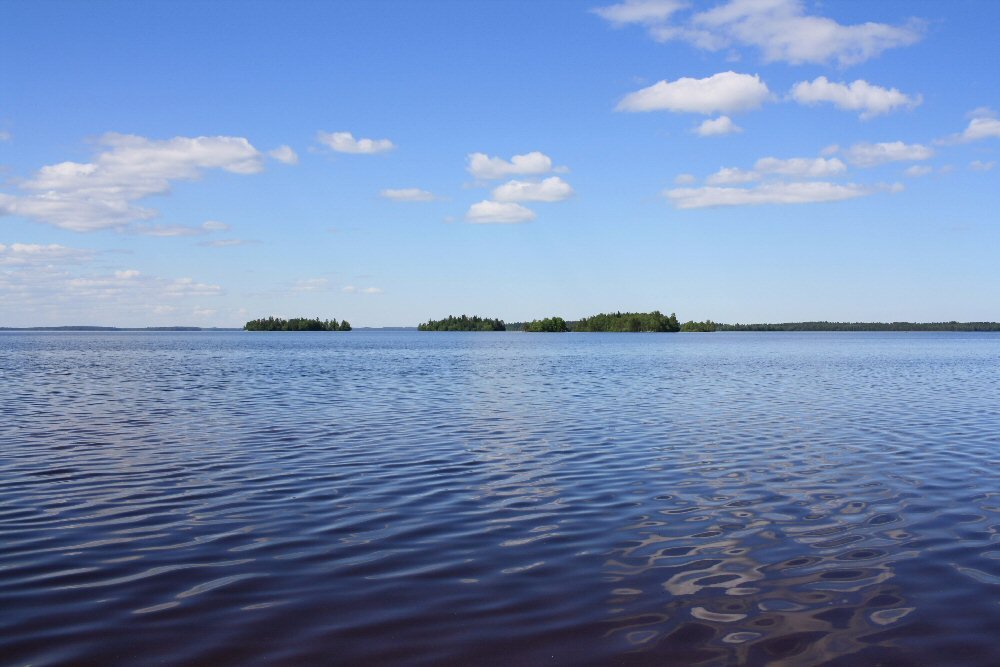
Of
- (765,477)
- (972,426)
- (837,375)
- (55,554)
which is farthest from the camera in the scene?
(837,375)

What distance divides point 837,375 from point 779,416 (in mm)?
30237

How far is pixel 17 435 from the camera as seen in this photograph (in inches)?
939

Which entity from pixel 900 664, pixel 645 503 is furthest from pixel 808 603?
pixel 645 503

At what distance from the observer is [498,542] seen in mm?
12289

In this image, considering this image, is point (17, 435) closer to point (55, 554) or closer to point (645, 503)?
point (55, 554)

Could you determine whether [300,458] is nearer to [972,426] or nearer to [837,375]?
[972,426]

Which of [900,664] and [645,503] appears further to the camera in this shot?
[645,503]

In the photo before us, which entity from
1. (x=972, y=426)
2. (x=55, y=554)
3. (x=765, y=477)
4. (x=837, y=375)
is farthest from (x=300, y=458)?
(x=837, y=375)

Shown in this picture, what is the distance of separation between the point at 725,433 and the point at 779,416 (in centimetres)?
591

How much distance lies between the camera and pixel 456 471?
18.3 m

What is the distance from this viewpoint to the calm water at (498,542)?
8453mm

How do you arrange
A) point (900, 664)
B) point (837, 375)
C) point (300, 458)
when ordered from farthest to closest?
point (837, 375) → point (300, 458) → point (900, 664)

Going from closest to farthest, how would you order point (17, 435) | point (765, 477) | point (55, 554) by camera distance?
point (55, 554)
point (765, 477)
point (17, 435)

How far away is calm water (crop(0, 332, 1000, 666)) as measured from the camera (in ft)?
27.7
